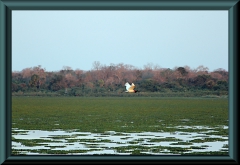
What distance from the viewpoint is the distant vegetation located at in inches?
1661

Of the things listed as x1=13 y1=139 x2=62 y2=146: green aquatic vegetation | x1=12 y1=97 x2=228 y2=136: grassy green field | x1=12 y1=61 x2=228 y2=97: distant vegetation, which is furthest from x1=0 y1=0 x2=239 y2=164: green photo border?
x1=12 y1=61 x2=228 y2=97: distant vegetation

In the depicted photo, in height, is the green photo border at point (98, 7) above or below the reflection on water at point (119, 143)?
above

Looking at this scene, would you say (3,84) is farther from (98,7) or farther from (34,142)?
(34,142)

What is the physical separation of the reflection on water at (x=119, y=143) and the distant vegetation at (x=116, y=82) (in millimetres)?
29392

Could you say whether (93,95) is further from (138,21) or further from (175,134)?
(175,134)

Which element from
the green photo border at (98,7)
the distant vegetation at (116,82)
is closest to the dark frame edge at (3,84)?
the green photo border at (98,7)

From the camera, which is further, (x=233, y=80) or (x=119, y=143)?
(x=119, y=143)

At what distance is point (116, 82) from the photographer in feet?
141

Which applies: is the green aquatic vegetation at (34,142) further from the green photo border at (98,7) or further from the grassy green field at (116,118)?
the green photo border at (98,7)

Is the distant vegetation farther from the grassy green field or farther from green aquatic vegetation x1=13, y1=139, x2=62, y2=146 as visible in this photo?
green aquatic vegetation x1=13, y1=139, x2=62, y2=146

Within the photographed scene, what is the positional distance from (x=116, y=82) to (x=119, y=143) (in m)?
33.5

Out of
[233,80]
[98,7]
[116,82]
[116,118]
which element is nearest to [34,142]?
[98,7]

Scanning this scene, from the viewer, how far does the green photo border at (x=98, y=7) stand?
308 cm

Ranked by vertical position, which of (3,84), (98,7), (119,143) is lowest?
(119,143)
